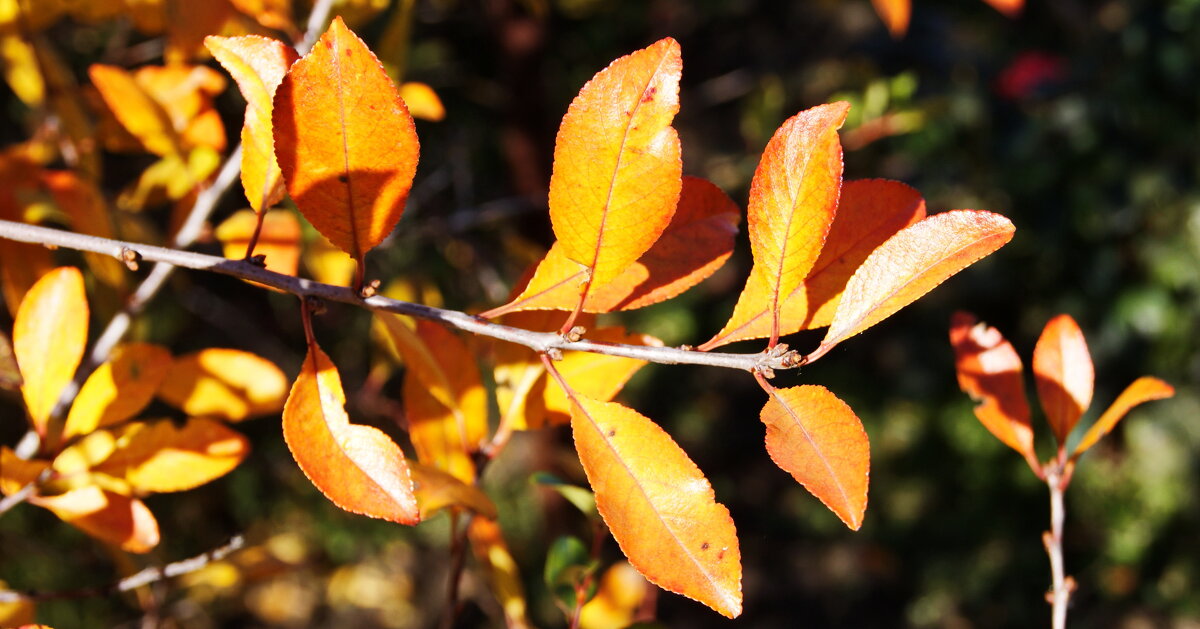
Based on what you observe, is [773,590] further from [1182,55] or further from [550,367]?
[550,367]

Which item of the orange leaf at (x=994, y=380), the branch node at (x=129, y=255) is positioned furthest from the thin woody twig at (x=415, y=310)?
the orange leaf at (x=994, y=380)

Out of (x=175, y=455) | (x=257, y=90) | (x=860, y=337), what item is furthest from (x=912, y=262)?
(x=860, y=337)

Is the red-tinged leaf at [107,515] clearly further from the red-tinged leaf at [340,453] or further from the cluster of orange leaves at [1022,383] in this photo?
the cluster of orange leaves at [1022,383]

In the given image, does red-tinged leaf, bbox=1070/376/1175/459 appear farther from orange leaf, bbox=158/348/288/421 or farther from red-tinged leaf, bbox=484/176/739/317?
orange leaf, bbox=158/348/288/421

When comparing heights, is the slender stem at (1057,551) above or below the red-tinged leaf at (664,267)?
below

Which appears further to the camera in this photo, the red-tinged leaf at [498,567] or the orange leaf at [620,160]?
the red-tinged leaf at [498,567]

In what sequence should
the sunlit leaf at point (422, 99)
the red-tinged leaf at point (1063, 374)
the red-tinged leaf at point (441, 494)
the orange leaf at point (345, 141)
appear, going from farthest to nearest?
1. the sunlit leaf at point (422, 99)
2. the red-tinged leaf at point (1063, 374)
3. the red-tinged leaf at point (441, 494)
4. the orange leaf at point (345, 141)

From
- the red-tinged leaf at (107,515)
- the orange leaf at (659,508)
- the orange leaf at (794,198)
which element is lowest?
the red-tinged leaf at (107,515)

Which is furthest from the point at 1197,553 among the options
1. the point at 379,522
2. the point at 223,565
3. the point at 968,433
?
the point at 223,565
